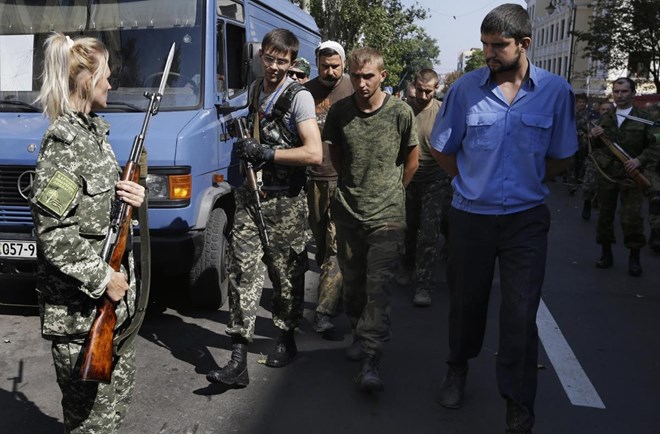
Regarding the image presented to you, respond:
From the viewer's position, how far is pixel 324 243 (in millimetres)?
5672

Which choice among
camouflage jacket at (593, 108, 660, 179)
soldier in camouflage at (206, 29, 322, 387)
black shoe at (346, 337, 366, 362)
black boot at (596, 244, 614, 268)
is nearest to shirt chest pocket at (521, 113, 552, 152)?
soldier in camouflage at (206, 29, 322, 387)

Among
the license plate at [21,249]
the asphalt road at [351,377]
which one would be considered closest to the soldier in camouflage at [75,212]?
the asphalt road at [351,377]

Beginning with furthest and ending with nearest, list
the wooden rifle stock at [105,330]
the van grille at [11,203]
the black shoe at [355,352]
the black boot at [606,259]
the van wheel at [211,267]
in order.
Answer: the black boot at [606,259] → the van wheel at [211,267] → the van grille at [11,203] → the black shoe at [355,352] → the wooden rifle stock at [105,330]

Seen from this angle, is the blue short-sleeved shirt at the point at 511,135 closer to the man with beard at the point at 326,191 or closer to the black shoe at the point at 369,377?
the black shoe at the point at 369,377

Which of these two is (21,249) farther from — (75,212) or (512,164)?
(512,164)

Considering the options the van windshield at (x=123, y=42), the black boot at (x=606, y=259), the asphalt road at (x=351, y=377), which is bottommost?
the asphalt road at (x=351, y=377)

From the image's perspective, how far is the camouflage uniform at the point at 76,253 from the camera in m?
2.39

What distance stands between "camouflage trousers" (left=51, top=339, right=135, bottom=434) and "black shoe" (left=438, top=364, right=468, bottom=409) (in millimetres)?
1848

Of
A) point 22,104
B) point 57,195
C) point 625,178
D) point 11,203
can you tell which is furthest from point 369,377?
point 625,178

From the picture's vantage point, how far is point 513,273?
3.49 metres

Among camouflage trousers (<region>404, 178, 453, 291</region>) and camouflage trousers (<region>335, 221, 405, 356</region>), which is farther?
camouflage trousers (<region>404, 178, 453, 291</region>)

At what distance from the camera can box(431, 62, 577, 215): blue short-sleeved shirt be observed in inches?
134

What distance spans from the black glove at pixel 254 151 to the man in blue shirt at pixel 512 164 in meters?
0.99

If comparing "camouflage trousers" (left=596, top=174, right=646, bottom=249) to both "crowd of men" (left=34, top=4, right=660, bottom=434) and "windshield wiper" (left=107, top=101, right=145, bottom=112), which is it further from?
Answer: "windshield wiper" (left=107, top=101, right=145, bottom=112)
